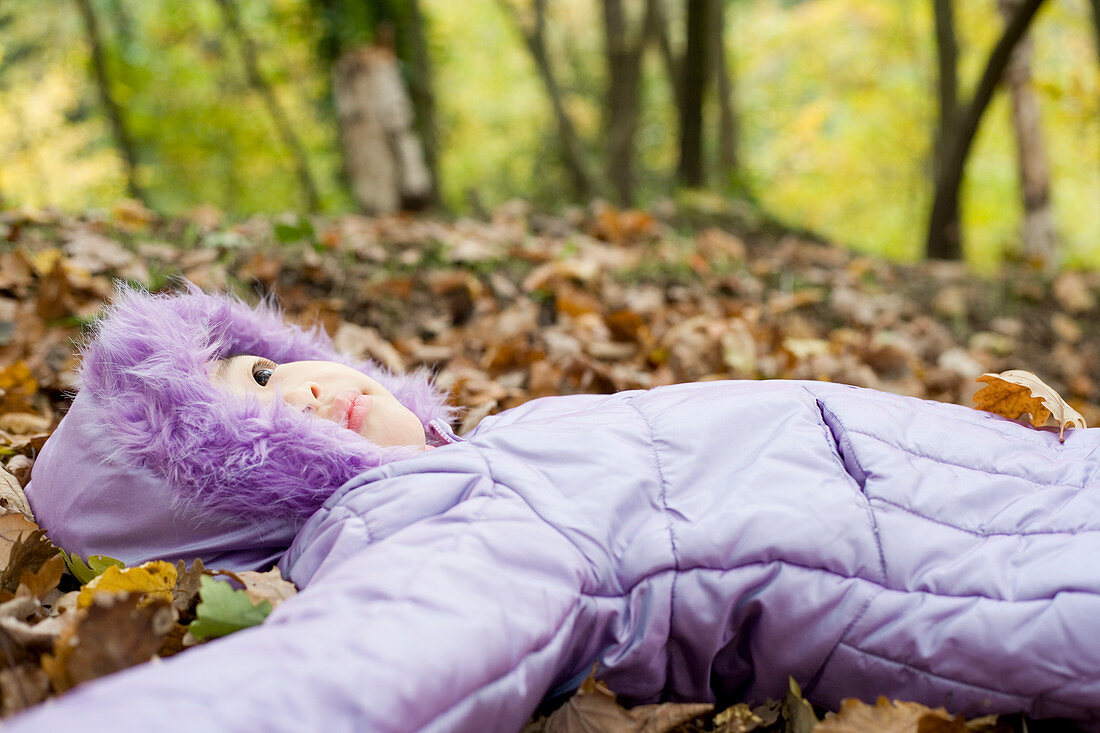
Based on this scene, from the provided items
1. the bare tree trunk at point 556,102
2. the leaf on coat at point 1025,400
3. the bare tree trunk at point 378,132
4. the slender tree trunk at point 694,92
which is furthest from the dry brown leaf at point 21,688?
the bare tree trunk at point 556,102

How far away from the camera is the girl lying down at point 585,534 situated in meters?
1.03

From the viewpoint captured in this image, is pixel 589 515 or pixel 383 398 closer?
pixel 589 515

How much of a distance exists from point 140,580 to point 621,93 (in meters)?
8.26

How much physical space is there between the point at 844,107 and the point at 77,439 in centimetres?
1763

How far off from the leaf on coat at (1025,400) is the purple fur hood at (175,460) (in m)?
1.33

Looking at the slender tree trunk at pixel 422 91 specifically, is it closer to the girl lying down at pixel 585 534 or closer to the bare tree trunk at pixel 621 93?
the bare tree trunk at pixel 621 93

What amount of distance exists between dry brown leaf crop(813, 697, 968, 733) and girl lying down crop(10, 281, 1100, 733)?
0.09m

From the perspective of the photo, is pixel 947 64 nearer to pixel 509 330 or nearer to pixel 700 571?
pixel 509 330

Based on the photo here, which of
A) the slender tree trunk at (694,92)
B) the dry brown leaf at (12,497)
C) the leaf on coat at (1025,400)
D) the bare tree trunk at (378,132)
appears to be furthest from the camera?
the slender tree trunk at (694,92)

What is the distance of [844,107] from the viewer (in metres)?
16.5

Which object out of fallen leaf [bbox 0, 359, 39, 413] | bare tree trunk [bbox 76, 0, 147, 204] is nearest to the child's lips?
fallen leaf [bbox 0, 359, 39, 413]

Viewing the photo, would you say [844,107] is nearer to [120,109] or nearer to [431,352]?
[120,109]

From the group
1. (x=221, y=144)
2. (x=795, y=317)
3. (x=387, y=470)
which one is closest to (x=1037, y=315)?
(x=795, y=317)

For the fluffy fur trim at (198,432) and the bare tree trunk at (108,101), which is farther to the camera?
the bare tree trunk at (108,101)
